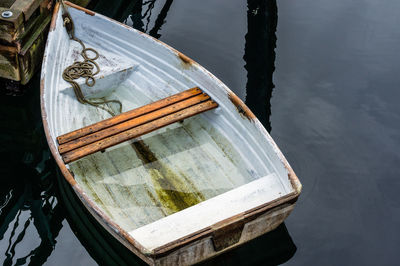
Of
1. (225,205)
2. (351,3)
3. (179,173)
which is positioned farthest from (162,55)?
(351,3)

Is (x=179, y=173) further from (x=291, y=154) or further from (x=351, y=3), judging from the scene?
(x=351, y=3)

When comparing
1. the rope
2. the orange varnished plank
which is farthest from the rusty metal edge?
the rope

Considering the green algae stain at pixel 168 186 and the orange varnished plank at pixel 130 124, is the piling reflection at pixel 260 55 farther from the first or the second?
the green algae stain at pixel 168 186

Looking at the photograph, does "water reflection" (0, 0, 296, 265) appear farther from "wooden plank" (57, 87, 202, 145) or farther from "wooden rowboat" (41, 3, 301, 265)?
"wooden plank" (57, 87, 202, 145)

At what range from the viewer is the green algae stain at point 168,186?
5.39m

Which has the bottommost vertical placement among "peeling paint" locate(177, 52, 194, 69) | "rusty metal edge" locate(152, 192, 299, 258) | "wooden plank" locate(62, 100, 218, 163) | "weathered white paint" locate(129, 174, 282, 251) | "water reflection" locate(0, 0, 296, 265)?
"water reflection" locate(0, 0, 296, 265)

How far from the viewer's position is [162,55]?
664 centimetres

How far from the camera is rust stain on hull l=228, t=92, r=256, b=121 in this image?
5602 millimetres

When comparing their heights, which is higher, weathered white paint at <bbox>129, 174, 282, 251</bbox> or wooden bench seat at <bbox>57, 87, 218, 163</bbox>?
wooden bench seat at <bbox>57, 87, 218, 163</bbox>

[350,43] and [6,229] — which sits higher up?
[350,43]

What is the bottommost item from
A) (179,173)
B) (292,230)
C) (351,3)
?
(292,230)

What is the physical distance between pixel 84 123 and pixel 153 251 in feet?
8.32

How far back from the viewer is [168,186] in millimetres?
5590

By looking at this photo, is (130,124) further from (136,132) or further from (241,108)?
(241,108)
